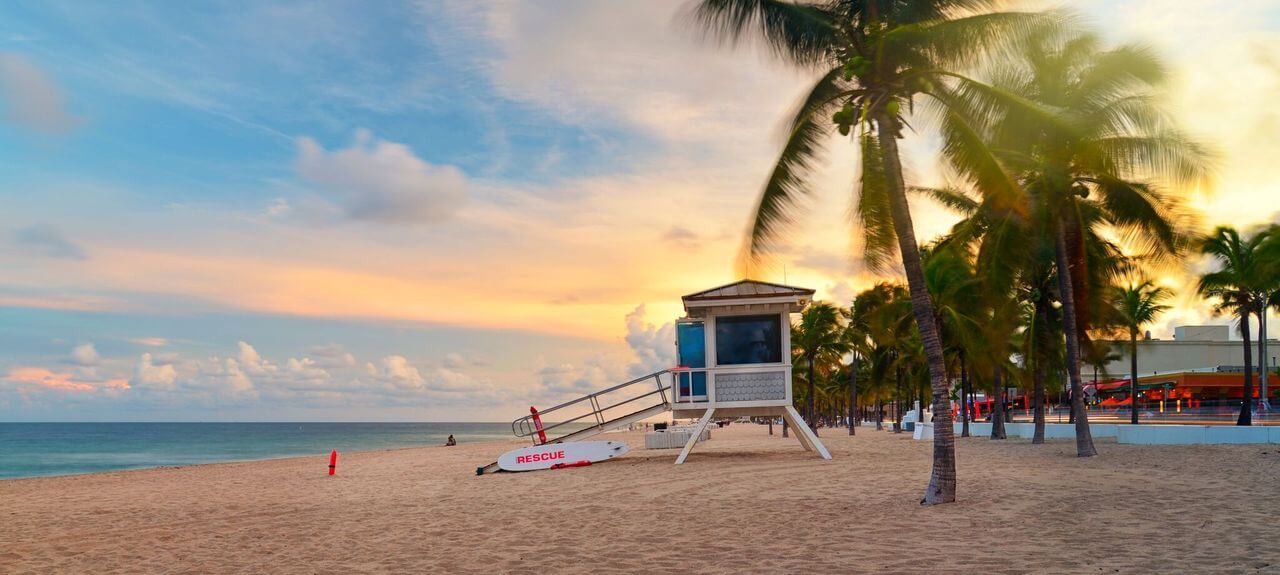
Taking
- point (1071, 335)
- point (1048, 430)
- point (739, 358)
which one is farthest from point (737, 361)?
point (1048, 430)

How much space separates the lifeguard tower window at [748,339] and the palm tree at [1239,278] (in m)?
18.3

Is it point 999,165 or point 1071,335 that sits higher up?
point 999,165

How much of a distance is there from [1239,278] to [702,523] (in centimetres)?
2930

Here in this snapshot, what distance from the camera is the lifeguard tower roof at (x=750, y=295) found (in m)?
21.9

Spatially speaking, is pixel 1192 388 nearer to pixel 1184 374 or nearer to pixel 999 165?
pixel 1184 374

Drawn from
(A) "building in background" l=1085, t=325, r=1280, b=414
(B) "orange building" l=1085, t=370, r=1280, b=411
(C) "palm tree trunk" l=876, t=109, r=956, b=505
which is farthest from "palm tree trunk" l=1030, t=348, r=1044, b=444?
(B) "orange building" l=1085, t=370, r=1280, b=411

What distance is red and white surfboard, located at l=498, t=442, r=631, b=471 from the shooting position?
75.3 ft

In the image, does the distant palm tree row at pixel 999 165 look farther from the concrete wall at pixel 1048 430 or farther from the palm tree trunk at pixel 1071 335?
the concrete wall at pixel 1048 430

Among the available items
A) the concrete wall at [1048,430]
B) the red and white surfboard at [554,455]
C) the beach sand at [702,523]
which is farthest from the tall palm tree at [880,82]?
the concrete wall at [1048,430]

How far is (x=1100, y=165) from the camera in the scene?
18.0 metres

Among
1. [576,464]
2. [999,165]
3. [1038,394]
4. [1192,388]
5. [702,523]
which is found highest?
[999,165]

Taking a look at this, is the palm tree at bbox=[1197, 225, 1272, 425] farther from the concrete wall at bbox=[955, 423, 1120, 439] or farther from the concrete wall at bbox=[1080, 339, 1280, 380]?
the concrete wall at bbox=[1080, 339, 1280, 380]

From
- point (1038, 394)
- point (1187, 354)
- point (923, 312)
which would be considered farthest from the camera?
point (1187, 354)

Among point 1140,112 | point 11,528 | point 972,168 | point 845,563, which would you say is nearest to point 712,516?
point 845,563
